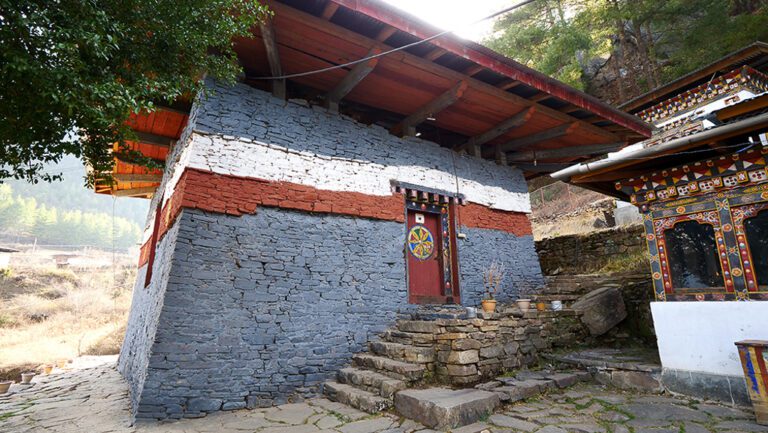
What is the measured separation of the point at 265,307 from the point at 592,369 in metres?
4.60

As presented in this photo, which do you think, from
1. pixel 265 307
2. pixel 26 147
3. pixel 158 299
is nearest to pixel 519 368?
pixel 265 307

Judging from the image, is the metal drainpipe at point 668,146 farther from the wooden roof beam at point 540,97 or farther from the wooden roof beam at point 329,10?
the wooden roof beam at point 329,10

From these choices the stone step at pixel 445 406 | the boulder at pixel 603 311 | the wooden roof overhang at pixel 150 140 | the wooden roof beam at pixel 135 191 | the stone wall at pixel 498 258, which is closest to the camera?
the stone step at pixel 445 406

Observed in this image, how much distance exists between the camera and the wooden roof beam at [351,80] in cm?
550

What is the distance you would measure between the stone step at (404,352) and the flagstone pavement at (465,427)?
921 mm

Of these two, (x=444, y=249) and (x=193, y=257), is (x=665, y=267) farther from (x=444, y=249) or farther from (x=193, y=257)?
(x=193, y=257)

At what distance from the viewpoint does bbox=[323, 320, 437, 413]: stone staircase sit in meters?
4.32

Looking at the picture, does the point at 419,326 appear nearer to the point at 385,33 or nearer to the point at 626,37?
the point at 385,33

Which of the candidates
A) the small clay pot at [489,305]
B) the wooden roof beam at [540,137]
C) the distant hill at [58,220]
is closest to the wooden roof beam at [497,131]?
the wooden roof beam at [540,137]

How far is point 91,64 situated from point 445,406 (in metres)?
4.47

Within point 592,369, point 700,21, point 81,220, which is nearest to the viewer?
point 592,369

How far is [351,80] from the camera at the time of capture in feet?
19.5

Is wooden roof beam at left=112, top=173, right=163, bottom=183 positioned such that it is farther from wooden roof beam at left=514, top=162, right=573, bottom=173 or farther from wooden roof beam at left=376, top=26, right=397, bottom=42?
wooden roof beam at left=514, top=162, right=573, bottom=173

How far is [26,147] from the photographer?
329cm
